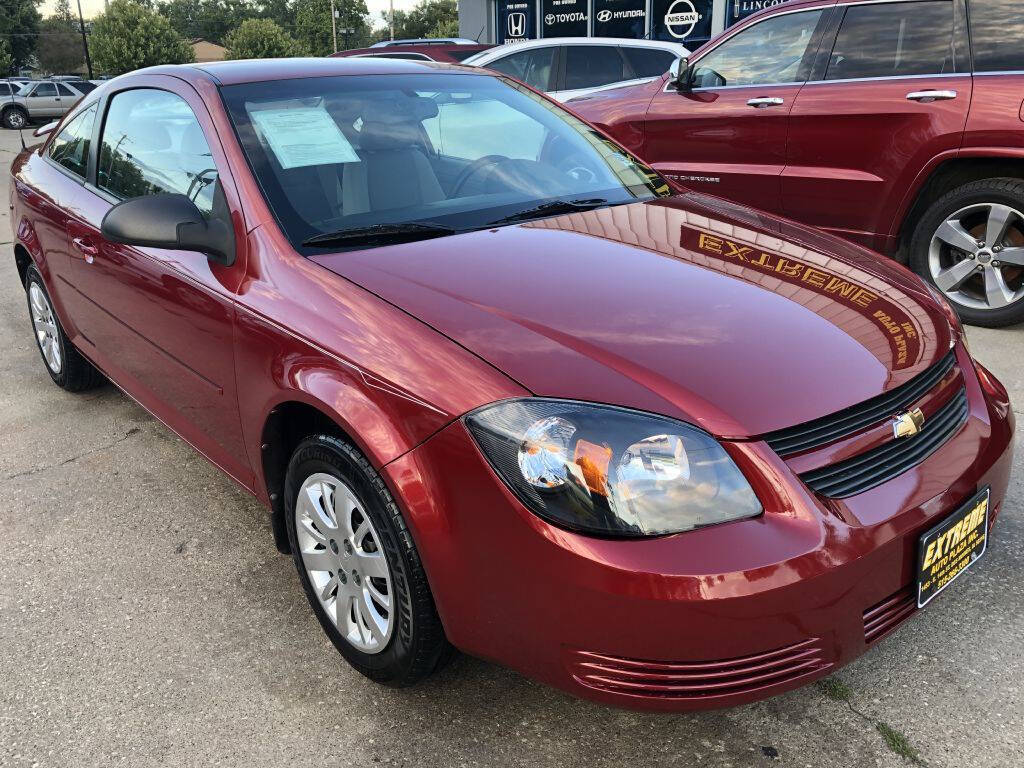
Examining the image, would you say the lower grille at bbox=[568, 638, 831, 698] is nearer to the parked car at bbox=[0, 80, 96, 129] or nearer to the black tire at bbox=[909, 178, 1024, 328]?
the black tire at bbox=[909, 178, 1024, 328]

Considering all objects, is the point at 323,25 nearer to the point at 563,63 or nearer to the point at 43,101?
the point at 43,101

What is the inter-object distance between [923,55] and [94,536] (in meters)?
4.73

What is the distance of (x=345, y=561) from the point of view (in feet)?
7.20

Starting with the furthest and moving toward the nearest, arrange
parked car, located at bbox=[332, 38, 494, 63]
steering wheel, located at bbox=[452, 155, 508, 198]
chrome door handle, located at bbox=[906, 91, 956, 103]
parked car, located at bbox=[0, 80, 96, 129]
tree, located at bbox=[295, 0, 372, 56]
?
tree, located at bbox=[295, 0, 372, 56], parked car, located at bbox=[0, 80, 96, 129], parked car, located at bbox=[332, 38, 494, 63], chrome door handle, located at bbox=[906, 91, 956, 103], steering wheel, located at bbox=[452, 155, 508, 198]

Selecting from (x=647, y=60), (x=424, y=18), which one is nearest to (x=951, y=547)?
(x=647, y=60)

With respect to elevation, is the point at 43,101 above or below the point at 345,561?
above

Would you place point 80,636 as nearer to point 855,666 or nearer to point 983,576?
point 855,666

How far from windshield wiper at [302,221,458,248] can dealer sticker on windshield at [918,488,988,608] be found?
57.1 inches

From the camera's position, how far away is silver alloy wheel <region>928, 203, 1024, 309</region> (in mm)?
4523

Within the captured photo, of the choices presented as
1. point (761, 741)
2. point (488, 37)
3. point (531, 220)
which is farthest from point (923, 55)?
point (488, 37)

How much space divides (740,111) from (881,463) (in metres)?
4.05

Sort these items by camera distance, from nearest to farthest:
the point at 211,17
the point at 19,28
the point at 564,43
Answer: the point at 564,43
the point at 19,28
the point at 211,17

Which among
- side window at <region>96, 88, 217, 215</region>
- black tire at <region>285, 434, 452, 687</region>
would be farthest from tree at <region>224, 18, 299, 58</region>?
black tire at <region>285, 434, 452, 687</region>

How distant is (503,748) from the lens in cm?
204
